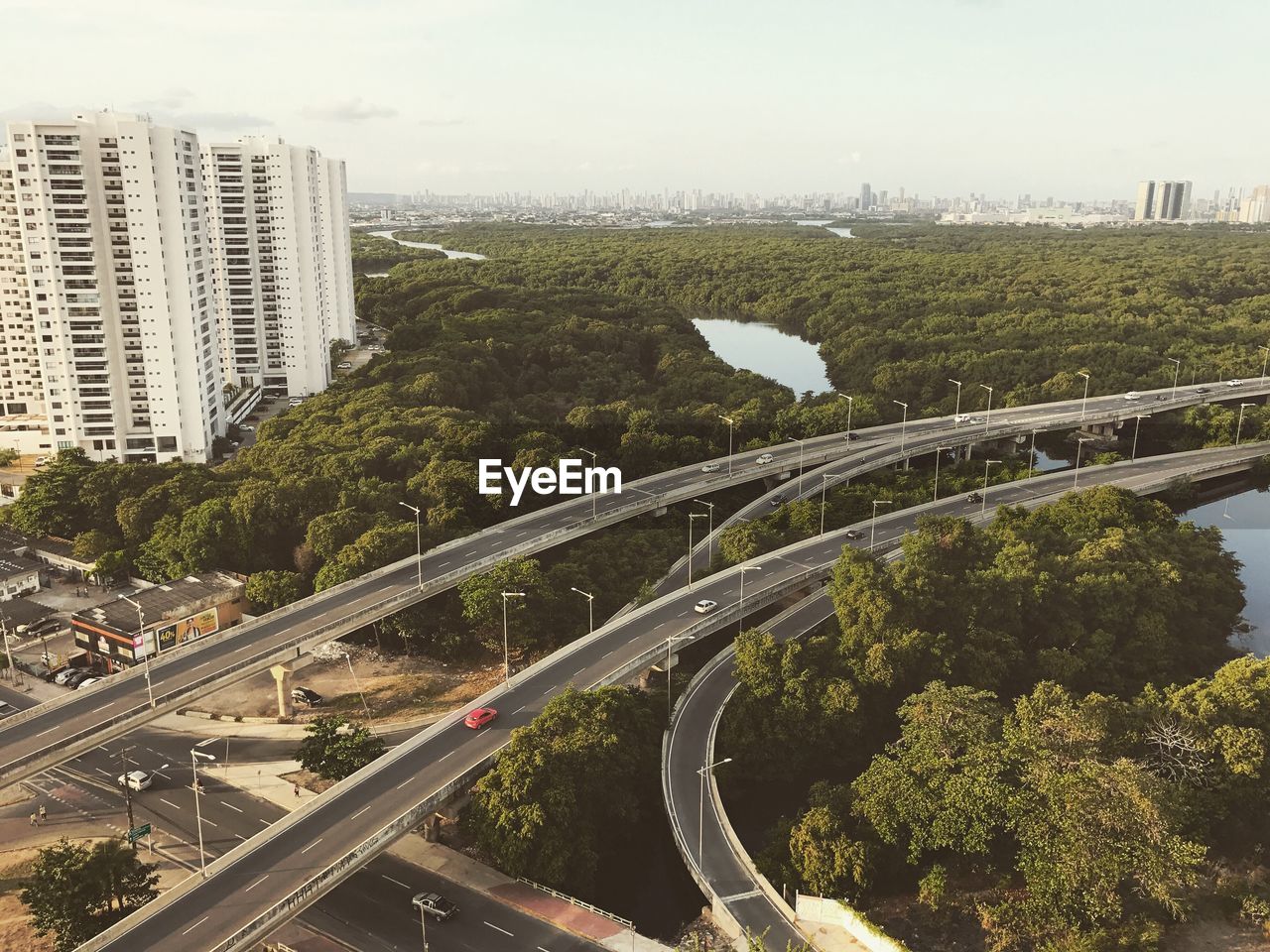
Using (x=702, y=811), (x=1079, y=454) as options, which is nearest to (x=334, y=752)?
(x=702, y=811)

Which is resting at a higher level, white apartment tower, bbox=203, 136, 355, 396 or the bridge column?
white apartment tower, bbox=203, 136, 355, 396

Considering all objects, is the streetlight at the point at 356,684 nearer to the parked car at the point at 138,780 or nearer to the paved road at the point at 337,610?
the parked car at the point at 138,780

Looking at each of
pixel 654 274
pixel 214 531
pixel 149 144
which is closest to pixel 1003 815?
pixel 214 531

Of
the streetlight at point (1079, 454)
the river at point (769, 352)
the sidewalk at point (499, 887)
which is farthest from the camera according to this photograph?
the river at point (769, 352)

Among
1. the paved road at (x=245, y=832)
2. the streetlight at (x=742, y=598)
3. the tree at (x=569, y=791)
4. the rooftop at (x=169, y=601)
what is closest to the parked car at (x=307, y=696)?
the paved road at (x=245, y=832)

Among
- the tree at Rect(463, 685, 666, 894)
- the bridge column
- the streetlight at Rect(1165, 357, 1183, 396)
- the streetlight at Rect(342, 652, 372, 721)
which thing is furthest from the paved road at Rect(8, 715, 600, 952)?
the streetlight at Rect(1165, 357, 1183, 396)

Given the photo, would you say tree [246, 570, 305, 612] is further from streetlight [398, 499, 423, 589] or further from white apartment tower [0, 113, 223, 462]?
white apartment tower [0, 113, 223, 462]

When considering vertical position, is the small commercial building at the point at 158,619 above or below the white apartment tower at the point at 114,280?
below
